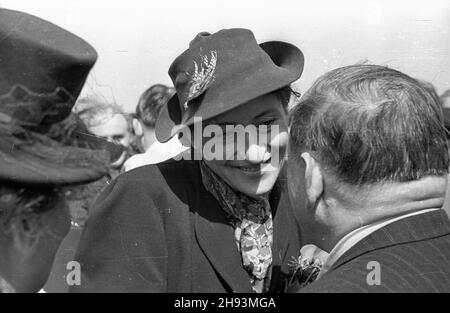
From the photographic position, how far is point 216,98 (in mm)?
1559

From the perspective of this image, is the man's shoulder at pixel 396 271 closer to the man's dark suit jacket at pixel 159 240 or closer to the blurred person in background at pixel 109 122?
the man's dark suit jacket at pixel 159 240

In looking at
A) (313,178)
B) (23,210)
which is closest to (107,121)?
(23,210)

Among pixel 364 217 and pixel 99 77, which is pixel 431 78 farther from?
pixel 99 77

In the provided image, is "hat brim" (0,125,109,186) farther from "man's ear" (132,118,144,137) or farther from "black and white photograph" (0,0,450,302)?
"man's ear" (132,118,144,137)

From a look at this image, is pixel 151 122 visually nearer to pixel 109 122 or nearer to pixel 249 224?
pixel 109 122

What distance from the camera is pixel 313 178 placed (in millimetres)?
1341

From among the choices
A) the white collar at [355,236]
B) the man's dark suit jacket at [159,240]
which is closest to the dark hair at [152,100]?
the man's dark suit jacket at [159,240]

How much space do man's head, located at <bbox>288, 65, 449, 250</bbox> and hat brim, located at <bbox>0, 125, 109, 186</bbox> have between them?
0.46 meters

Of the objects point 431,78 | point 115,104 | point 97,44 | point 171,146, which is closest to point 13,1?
point 97,44

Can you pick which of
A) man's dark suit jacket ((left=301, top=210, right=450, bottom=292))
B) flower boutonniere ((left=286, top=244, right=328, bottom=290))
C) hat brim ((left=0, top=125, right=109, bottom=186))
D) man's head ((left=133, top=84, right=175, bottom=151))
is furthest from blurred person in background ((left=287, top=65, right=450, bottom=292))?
man's head ((left=133, top=84, right=175, bottom=151))

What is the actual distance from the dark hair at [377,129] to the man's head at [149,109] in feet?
1.94

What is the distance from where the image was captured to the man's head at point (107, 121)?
Answer: 4.70 feet
